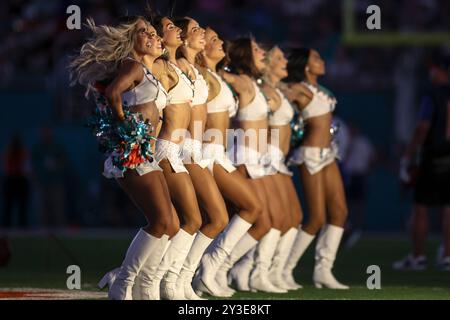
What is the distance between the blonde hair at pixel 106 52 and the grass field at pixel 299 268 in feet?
7.73

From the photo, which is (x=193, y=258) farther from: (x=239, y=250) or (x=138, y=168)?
(x=138, y=168)

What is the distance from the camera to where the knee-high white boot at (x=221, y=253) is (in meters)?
12.0

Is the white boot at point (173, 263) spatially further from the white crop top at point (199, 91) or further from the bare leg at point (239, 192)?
the white crop top at point (199, 91)

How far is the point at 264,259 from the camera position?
12.9 m

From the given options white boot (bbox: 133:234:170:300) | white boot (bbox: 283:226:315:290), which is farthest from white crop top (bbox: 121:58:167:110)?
white boot (bbox: 283:226:315:290)

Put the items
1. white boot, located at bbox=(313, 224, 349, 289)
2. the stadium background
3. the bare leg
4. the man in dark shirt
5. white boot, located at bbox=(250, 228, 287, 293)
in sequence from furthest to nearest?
the stadium background < the man in dark shirt < white boot, located at bbox=(313, 224, 349, 289) < white boot, located at bbox=(250, 228, 287, 293) < the bare leg

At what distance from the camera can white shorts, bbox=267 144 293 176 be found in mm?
13000

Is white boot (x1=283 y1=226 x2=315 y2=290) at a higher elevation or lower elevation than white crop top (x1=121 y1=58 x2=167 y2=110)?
lower

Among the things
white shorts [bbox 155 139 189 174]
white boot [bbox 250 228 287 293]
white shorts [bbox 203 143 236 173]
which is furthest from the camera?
white boot [bbox 250 228 287 293]

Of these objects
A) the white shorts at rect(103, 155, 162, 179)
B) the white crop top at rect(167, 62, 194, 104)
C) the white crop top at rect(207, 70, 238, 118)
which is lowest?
the white shorts at rect(103, 155, 162, 179)

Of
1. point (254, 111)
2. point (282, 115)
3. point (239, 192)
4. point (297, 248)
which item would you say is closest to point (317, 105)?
Answer: point (282, 115)

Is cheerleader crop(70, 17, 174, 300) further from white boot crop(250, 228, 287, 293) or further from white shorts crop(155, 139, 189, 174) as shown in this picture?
white boot crop(250, 228, 287, 293)

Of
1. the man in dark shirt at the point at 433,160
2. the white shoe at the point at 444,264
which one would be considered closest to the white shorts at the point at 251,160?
the man in dark shirt at the point at 433,160

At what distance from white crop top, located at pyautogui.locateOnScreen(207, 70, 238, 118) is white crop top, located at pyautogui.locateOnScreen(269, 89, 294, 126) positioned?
1.05 meters
